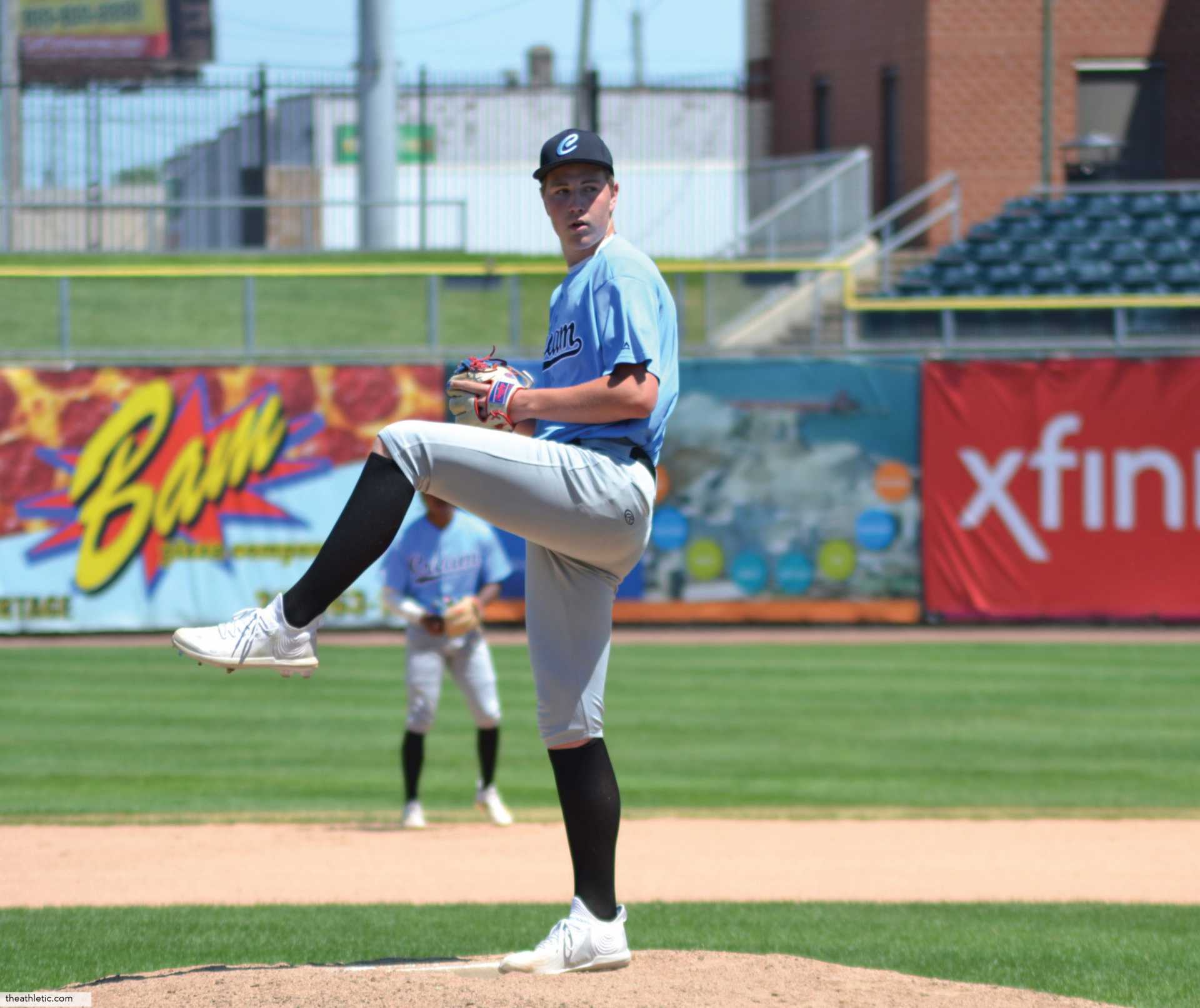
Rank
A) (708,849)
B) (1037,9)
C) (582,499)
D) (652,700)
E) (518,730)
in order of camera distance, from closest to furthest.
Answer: (582,499) → (708,849) → (518,730) → (652,700) → (1037,9)

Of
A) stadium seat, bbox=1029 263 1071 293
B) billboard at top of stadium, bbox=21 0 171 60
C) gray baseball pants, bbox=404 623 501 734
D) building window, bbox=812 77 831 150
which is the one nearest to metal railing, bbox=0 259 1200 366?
stadium seat, bbox=1029 263 1071 293

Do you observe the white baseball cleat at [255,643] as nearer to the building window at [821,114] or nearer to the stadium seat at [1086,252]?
the stadium seat at [1086,252]

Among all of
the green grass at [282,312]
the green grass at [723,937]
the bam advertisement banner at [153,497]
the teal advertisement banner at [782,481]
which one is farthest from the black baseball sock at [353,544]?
the teal advertisement banner at [782,481]

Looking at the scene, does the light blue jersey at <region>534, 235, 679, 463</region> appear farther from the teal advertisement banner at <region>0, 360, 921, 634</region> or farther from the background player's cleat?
the teal advertisement banner at <region>0, 360, 921, 634</region>

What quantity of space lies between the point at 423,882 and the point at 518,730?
16.3 feet

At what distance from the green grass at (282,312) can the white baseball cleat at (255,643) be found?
14633 mm

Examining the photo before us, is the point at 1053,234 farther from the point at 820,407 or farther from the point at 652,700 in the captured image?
the point at 652,700

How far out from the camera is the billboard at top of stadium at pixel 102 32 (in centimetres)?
4391

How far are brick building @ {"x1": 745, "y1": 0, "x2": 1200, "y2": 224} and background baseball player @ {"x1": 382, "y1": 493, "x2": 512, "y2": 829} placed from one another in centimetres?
1981

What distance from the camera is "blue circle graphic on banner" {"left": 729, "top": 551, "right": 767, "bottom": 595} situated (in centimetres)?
1931

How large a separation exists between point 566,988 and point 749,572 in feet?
48.2

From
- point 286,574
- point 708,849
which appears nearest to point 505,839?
point 708,849

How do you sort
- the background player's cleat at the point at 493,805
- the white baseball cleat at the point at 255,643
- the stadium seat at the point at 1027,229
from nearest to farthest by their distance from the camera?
the white baseball cleat at the point at 255,643, the background player's cleat at the point at 493,805, the stadium seat at the point at 1027,229

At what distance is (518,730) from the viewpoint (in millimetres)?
13180
